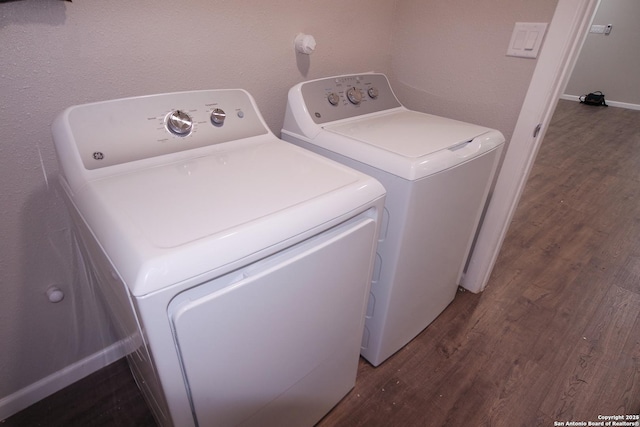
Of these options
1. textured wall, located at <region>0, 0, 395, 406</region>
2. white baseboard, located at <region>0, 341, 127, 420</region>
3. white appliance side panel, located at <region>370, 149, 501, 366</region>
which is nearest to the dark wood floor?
white baseboard, located at <region>0, 341, 127, 420</region>

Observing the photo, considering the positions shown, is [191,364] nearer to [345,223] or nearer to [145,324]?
[145,324]

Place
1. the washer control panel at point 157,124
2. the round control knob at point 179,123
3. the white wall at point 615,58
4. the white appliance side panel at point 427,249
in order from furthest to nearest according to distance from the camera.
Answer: the white wall at point 615,58, the white appliance side panel at point 427,249, the round control knob at point 179,123, the washer control panel at point 157,124

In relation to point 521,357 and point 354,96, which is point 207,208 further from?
point 521,357

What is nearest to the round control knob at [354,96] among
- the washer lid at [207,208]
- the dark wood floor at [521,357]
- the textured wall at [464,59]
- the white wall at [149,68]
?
the white wall at [149,68]

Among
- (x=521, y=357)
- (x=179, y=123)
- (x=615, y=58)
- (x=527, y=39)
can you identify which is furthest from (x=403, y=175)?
(x=615, y=58)

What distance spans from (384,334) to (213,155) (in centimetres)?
89

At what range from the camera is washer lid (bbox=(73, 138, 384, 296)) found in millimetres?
549

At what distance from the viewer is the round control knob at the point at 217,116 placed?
101cm

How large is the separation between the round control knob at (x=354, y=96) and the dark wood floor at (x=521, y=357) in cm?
106

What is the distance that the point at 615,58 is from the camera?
525 centimetres

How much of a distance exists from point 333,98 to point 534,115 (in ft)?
2.53

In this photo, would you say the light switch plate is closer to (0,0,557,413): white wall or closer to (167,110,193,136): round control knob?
(0,0,557,413): white wall

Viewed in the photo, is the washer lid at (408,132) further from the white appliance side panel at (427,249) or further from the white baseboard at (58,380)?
the white baseboard at (58,380)

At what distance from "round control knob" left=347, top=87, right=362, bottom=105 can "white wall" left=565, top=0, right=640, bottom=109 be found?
6.01 m
